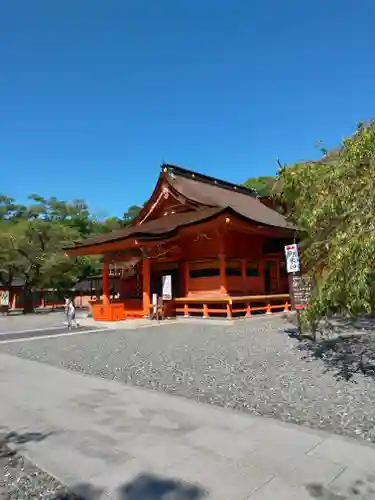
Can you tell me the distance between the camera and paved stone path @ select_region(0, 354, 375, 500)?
318cm

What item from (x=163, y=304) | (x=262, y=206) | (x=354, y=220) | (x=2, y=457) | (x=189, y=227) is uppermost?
(x=262, y=206)

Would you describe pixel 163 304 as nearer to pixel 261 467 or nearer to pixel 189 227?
pixel 189 227

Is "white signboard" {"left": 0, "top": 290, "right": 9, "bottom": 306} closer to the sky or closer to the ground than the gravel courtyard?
closer to the sky

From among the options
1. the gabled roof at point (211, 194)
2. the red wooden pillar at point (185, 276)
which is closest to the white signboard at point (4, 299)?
the gabled roof at point (211, 194)

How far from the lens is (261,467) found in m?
3.47

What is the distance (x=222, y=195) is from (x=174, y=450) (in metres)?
20.2

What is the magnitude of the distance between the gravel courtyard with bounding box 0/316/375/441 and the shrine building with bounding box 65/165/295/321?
412 cm

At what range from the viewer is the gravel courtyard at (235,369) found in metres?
5.07

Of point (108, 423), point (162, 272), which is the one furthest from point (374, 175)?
point (162, 272)

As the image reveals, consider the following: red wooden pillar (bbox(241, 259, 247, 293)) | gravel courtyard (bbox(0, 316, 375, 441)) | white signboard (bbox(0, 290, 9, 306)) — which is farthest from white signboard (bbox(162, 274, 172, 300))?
white signboard (bbox(0, 290, 9, 306))

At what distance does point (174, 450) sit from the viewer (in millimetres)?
3877

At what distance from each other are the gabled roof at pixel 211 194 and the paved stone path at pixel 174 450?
13.7 m

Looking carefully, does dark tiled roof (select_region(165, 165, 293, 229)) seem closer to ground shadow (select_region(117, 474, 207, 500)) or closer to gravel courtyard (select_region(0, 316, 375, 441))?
gravel courtyard (select_region(0, 316, 375, 441))

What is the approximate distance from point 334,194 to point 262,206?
60.7ft
